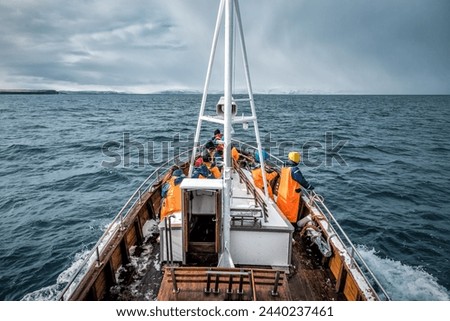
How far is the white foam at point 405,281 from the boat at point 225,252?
3.64m

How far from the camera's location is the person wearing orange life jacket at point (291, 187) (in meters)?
8.77

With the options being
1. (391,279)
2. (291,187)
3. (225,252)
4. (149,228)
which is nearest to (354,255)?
→ (391,279)

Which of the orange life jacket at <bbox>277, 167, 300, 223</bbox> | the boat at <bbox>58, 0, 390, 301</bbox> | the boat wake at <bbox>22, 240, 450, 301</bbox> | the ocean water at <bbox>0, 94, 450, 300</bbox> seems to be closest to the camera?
the boat at <bbox>58, 0, 390, 301</bbox>

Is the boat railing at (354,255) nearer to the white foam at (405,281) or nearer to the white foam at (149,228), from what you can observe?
the white foam at (405,281)

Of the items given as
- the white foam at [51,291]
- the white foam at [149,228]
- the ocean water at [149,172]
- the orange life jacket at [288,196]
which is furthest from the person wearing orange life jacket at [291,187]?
the white foam at [51,291]

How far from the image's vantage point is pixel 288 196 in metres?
9.11

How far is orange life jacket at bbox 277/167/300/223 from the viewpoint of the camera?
9.05m

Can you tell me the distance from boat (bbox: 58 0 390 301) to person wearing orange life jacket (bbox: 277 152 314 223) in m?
0.09

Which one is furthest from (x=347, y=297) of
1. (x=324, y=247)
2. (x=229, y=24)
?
(x=229, y=24)

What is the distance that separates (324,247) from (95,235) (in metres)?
10.4

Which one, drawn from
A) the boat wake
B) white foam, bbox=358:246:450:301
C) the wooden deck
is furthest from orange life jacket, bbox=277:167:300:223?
white foam, bbox=358:246:450:301

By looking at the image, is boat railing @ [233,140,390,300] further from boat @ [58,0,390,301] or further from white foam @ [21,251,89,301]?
white foam @ [21,251,89,301]

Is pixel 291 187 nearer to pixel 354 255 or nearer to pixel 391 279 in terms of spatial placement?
pixel 354 255

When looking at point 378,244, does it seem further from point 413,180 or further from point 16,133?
point 16,133
